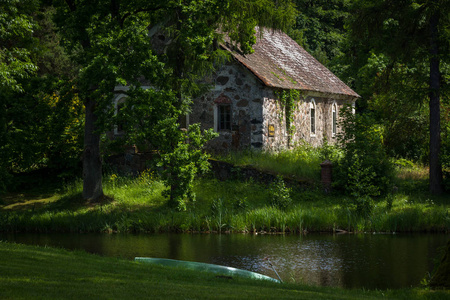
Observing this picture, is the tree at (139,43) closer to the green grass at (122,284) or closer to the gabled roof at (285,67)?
the gabled roof at (285,67)

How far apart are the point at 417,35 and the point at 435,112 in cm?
303

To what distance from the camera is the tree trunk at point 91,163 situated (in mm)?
23156

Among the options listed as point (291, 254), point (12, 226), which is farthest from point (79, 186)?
point (291, 254)

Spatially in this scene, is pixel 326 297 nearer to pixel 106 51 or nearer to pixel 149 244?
pixel 149 244

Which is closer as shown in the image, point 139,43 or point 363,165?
point 139,43

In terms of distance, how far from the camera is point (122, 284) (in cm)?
916

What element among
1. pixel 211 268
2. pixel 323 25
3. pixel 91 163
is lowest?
pixel 211 268

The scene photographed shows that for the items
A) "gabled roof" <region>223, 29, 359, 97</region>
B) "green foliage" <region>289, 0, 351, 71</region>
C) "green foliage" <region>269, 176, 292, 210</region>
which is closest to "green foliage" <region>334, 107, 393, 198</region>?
"green foliage" <region>269, 176, 292, 210</region>

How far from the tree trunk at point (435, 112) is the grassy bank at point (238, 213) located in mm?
755

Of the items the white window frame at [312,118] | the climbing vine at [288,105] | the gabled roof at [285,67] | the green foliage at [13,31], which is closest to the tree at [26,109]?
the green foliage at [13,31]

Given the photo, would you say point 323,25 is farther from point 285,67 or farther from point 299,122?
point 299,122

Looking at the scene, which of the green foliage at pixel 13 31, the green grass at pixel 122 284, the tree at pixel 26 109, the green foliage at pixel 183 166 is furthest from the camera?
the tree at pixel 26 109

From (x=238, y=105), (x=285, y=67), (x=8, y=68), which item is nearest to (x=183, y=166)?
(x=8, y=68)

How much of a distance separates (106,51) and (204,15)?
3.55 m
